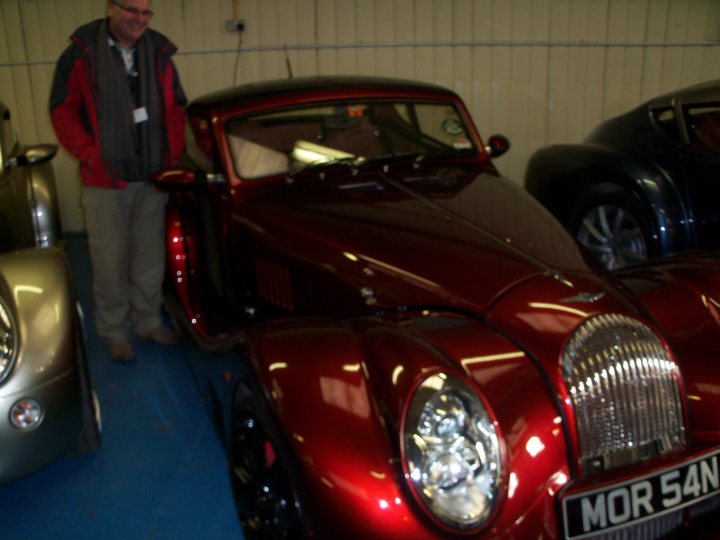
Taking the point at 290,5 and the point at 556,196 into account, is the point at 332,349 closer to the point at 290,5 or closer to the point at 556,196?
the point at 556,196

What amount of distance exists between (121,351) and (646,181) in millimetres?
2998

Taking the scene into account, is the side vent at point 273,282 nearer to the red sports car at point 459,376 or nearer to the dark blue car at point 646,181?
the red sports car at point 459,376

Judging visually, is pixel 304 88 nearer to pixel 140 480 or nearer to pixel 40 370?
pixel 40 370

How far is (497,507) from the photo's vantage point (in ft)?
5.42

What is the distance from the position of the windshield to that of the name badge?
760 millimetres

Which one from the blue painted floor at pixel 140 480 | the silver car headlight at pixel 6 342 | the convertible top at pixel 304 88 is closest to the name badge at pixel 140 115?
the convertible top at pixel 304 88

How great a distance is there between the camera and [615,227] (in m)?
4.41

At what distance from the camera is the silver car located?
2.27m

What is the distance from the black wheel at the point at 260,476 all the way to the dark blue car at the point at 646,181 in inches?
112

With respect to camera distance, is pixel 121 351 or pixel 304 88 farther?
pixel 121 351

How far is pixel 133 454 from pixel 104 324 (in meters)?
1.08

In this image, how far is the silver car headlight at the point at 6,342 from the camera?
2.27 meters

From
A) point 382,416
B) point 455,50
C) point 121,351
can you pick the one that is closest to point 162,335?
point 121,351

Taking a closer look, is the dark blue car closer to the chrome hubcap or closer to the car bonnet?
the chrome hubcap
